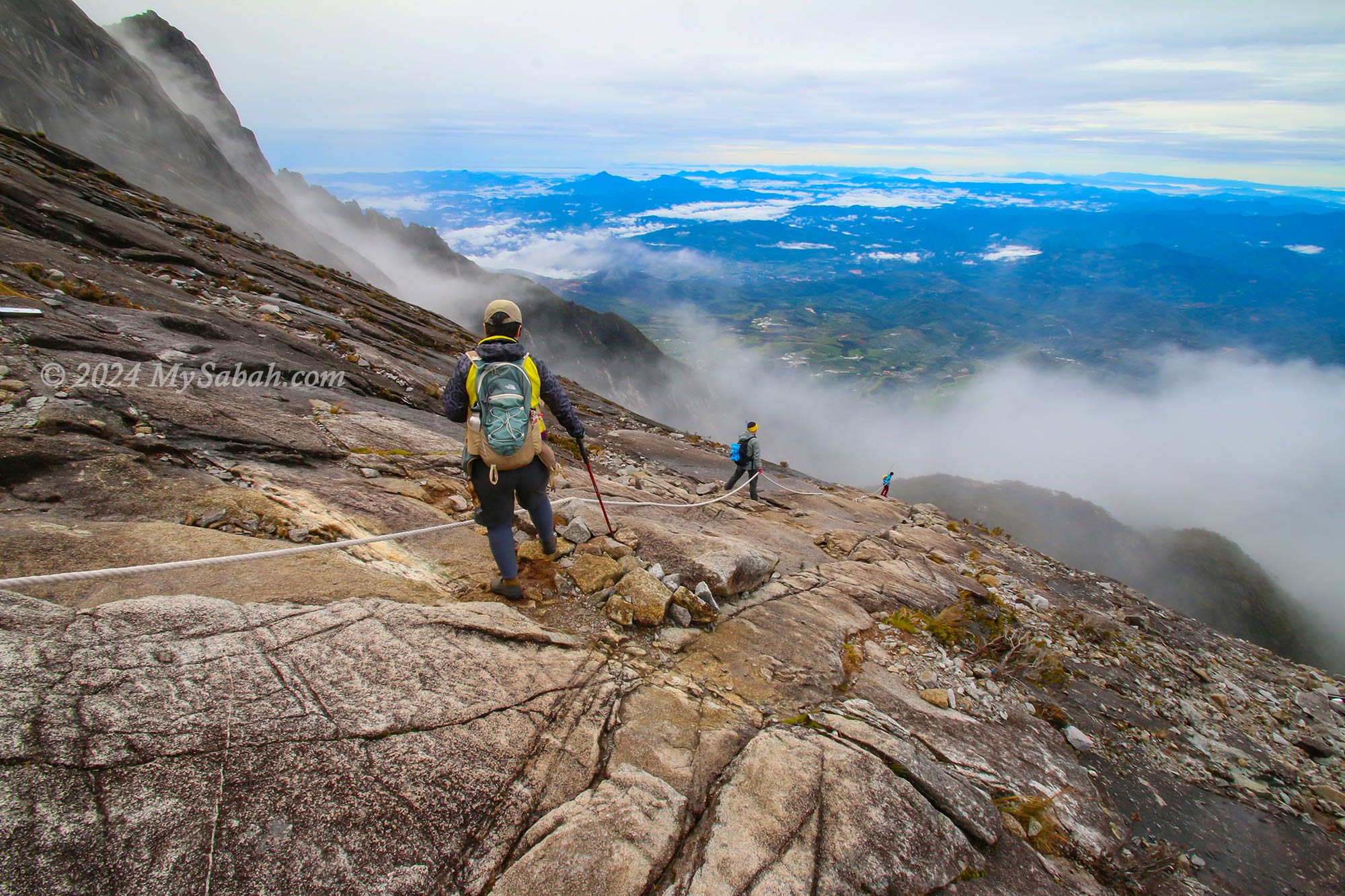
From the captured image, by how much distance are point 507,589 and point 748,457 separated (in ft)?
38.5

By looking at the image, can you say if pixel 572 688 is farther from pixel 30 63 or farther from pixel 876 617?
pixel 30 63

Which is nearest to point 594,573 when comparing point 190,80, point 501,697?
point 501,697

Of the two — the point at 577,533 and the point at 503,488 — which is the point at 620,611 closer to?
the point at 577,533

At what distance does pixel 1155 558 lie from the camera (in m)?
71.7

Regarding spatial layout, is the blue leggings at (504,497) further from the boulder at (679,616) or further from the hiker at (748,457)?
the hiker at (748,457)

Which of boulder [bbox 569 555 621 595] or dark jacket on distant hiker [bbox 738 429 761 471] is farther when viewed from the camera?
dark jacket on distant hiker [bbox 738 429 761 471]

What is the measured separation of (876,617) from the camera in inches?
400

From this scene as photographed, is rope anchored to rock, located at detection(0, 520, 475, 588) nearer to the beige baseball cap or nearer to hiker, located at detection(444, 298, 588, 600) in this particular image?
hiker, located at detection(444, 298, 588, 600)

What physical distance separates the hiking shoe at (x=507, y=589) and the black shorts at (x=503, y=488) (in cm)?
→ 83

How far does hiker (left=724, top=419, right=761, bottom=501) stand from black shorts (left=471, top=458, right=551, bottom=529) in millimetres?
11029

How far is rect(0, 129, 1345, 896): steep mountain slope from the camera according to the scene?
12.5ft

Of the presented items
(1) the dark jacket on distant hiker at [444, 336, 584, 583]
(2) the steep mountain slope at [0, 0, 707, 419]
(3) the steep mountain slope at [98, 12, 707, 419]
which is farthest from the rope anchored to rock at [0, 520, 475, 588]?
(3) the steep mountain slope at [98, 12, 707, 419]

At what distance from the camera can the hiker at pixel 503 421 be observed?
20.7ft

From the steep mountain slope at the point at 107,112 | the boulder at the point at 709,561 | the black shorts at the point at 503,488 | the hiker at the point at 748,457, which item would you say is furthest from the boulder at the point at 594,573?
the steep mountain slope at the point at 107,112
